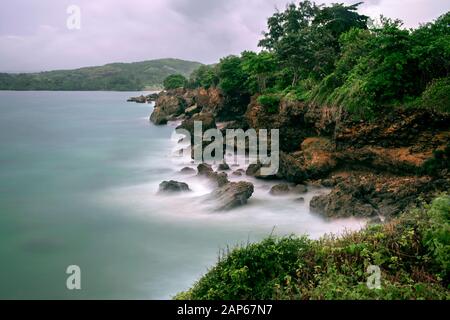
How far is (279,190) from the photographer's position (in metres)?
19.0

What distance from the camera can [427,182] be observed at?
48.0 ft

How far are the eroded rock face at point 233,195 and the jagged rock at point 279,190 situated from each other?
4.69ft

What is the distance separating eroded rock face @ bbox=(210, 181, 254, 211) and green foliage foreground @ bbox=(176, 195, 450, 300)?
855cm

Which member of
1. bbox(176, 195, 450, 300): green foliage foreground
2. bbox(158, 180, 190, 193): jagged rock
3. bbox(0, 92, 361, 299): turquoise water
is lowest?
bbox(0, 92, 361, 299): turquoise water

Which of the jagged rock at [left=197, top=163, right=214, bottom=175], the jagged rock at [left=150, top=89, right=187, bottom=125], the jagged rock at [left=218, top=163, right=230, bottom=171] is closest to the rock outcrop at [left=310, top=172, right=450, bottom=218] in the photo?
the jagged rock at [left=197, top=163, right=214, bottom=175]

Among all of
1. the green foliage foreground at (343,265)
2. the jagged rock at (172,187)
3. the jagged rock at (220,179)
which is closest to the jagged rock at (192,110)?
the jagged rock at (220,179)

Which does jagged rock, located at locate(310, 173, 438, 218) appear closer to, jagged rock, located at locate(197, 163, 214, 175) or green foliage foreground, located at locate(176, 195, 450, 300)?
green foliage foreground, located at locate(176, 195, 450, 300)

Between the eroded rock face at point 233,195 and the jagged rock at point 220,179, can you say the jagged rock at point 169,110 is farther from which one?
the eroded rock face at point 233,195

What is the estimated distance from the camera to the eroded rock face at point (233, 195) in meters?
17.4

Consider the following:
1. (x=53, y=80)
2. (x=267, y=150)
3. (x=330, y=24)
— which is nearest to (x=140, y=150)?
(x=267, y=150)

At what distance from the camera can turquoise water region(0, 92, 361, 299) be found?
12234mm

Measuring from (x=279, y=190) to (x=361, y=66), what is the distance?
6668 millimetres

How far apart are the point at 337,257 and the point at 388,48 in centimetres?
1128
